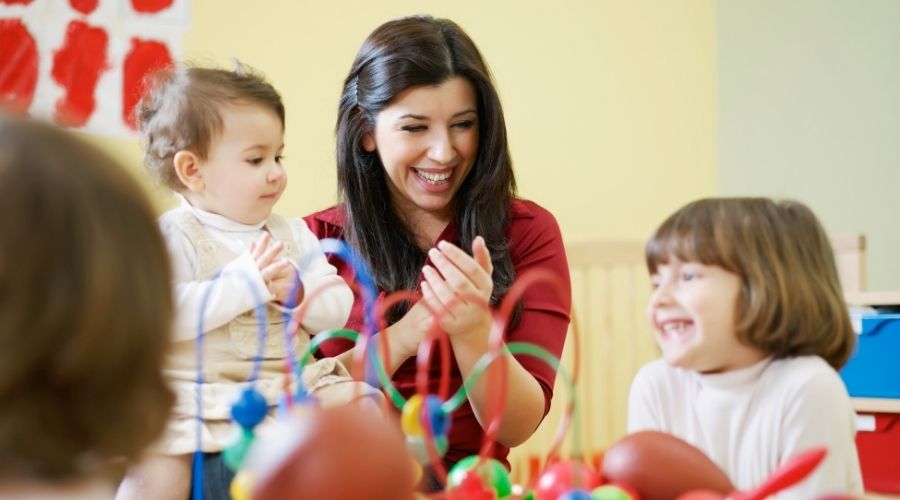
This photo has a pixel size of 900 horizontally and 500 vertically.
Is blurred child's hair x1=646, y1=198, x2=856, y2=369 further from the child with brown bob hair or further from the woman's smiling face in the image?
the woman's smiling face

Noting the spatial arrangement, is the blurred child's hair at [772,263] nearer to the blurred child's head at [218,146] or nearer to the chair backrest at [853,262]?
→ the blurred child's head at [218,146]

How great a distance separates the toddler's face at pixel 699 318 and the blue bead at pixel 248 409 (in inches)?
14.0

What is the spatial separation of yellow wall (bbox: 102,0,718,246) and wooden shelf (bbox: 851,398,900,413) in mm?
775

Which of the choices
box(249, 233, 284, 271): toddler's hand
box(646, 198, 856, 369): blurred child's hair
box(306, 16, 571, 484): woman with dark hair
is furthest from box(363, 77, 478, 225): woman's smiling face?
box(646, 198, 856, 369): blurred child's hair

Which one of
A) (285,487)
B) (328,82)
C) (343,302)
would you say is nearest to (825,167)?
(328,82)

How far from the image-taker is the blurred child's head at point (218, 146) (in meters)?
1.20

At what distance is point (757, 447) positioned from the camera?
0.88 m

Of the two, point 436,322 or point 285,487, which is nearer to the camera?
point 285,487

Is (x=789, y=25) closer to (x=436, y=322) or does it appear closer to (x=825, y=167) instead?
(x=825, y=167)

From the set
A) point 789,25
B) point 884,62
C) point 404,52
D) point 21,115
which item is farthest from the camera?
point 789,25

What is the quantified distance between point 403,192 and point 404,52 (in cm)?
21

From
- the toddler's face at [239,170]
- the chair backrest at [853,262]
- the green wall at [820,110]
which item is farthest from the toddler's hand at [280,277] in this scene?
the green wall at [820,110]

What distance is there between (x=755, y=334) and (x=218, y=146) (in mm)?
661

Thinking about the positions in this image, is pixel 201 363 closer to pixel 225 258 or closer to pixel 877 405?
pixel 225 258
